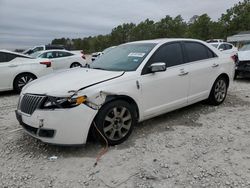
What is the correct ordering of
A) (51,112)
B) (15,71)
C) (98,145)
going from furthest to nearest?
(15,71), (98,145), (51,112)

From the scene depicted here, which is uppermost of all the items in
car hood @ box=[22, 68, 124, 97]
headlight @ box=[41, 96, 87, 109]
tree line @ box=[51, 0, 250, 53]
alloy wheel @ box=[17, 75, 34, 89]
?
tree line @ box=[51, 0, 250, 53]

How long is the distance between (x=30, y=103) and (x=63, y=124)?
2.02ft

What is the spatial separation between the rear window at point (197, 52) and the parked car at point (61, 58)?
734cm

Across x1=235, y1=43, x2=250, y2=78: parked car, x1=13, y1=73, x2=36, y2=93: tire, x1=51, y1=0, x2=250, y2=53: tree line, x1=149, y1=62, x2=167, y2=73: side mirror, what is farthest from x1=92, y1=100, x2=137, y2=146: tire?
x1=51, y1=0, x2=250, y2=53: tree line

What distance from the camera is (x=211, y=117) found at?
15.7 ft

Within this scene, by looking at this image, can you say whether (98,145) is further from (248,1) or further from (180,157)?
(248,1)

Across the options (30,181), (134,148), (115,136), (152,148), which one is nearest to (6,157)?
(30,181)

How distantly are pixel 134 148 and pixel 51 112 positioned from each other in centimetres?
128

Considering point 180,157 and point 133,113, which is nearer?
point 180,157

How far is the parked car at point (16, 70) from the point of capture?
7246mm

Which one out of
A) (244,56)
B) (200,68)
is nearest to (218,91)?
(200,68)

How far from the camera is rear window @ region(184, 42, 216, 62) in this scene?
4793 millimetres

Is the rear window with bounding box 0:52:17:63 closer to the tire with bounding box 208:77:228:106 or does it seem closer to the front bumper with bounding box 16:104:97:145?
the front bumper with bounding box 16:104:97:145

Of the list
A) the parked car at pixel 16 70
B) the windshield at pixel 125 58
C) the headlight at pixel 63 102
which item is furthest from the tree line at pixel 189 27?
the headlight at pixel 63 102
